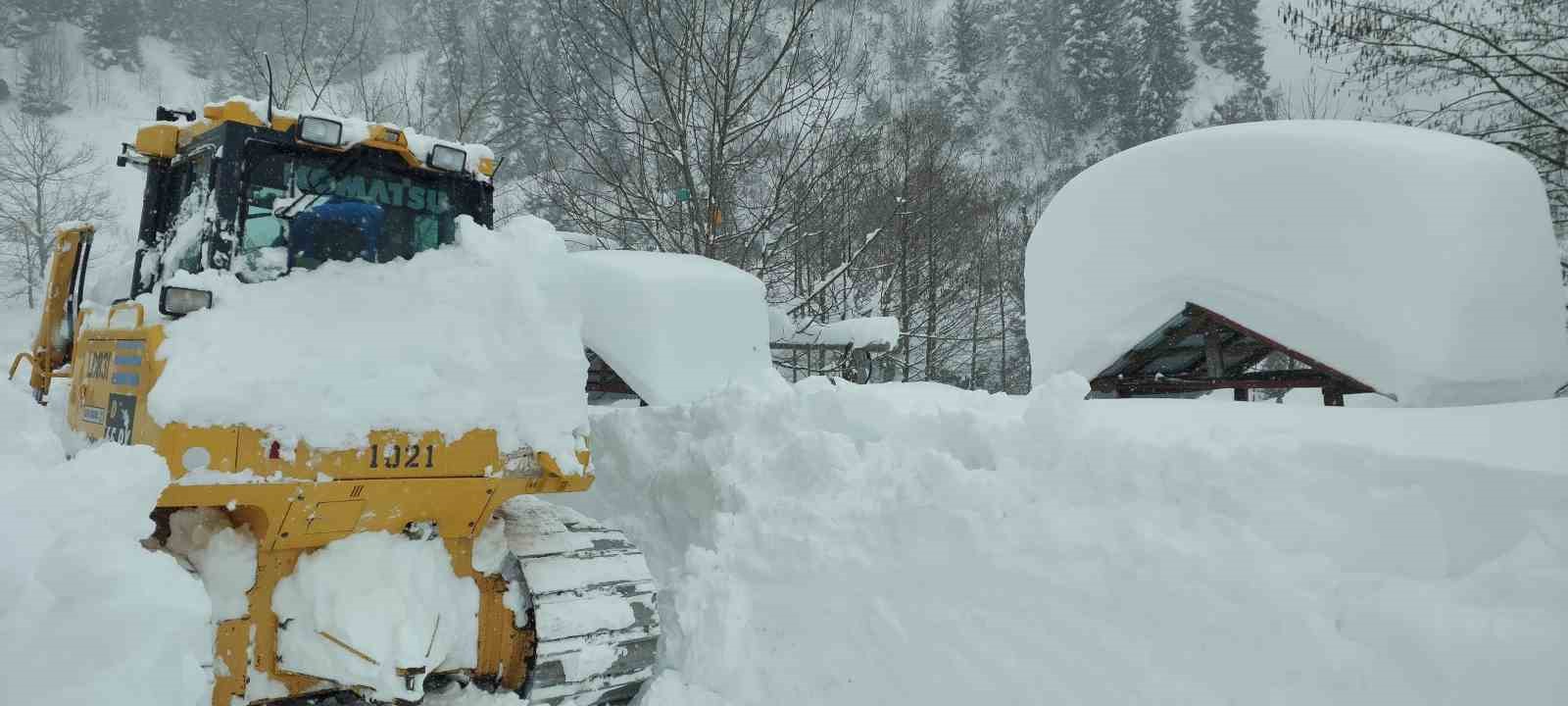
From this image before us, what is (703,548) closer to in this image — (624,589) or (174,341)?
(624,589)

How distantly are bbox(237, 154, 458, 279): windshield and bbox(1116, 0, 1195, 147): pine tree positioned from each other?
44001mm

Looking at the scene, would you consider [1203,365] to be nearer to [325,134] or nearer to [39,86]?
[325,134]

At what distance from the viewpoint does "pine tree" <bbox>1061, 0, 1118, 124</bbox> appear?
149ft

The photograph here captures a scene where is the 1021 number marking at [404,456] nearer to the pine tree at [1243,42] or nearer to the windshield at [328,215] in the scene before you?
the windshield at [328,215]

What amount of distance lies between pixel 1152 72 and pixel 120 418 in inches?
1890

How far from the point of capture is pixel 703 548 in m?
4.57

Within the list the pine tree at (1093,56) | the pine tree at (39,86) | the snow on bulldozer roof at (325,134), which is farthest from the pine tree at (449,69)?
the pine tree at (1093,56)

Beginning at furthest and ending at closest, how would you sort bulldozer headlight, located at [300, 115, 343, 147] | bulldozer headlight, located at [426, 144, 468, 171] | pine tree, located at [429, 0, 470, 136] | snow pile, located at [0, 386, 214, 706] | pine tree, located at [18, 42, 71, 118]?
pine tree, located at [18, 42, 71, 118] → pine tree, located at [429, 0, 470, 136] → bulldozer headlight, located at [426, 144, 468, 171] → bulldozer headlight, located at [300, 115, 343, 147] → snow pile, located at [0, 386, 214, 706]

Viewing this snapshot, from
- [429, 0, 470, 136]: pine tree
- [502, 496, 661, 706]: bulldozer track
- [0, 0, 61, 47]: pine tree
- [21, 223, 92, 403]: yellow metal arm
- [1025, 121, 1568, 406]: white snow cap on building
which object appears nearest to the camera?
[502, 496, 661, 706]: bulldozer track

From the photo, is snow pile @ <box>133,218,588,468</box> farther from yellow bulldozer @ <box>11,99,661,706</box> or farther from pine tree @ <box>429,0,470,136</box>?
pine tree @ <box>429,0,470,136</box>

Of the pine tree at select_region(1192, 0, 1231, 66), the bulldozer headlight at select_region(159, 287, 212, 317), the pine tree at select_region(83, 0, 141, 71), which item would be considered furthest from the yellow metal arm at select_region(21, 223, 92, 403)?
the pine tree at select_region(83, 0, 141, 71)

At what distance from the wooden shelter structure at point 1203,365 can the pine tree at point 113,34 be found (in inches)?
2489

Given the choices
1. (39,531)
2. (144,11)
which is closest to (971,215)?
(39,531)

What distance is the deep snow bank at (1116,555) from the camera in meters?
2.40
